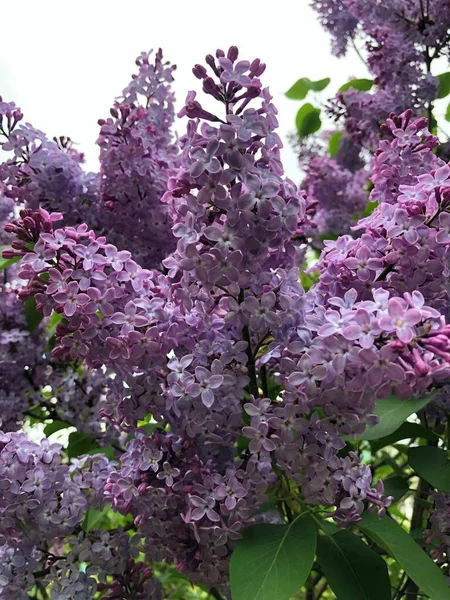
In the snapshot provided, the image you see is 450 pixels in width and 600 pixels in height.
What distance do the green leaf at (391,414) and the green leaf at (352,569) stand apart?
5.2 inches

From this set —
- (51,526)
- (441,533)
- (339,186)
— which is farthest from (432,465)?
(339,186)

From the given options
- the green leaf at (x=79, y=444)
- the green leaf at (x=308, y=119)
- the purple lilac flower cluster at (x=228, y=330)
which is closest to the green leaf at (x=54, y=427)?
the green leaf at (x=79, y=444)

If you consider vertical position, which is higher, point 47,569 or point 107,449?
point 107,449

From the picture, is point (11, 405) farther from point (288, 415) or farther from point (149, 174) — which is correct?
point (288, 415)

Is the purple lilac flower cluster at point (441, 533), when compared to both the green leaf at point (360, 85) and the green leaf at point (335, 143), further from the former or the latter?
the green leaf at point (335, 143)

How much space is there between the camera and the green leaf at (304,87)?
6.19ft

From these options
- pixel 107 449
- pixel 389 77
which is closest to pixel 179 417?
pixel 107 449

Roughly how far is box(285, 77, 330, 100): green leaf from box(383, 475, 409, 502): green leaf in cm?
120

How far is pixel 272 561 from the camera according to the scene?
762 millimetres

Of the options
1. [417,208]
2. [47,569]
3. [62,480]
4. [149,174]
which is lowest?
[47,569]

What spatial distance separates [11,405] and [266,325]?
0.72 meters

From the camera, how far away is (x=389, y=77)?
5.04 feet

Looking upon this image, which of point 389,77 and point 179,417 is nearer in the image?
point 179,417

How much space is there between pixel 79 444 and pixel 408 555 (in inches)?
30.6
